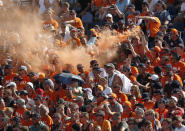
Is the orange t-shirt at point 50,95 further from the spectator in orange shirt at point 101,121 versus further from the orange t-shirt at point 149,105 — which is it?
the orange t-shirt at point 149,105

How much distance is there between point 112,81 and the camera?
41.7 feet

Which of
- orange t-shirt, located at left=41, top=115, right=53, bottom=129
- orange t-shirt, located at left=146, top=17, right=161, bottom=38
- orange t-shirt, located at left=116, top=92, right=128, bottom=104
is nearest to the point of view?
orange t-shirt, located at left=41, top=115, right=53, bottom=129

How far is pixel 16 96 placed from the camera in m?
12.6

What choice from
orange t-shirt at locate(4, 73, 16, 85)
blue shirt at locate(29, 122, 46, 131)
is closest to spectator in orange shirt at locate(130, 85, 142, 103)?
blue shirt at locate(29, 122, 46, 131)

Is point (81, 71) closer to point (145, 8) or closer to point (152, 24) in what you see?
point (152, 24)

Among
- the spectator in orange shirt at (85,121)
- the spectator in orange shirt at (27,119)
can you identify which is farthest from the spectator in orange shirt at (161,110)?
the spectator in orange shirt at (27,119)

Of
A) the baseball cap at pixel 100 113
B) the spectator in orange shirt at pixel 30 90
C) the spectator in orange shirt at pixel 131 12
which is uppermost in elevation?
the spectator in orange shirt at pixel 131 12

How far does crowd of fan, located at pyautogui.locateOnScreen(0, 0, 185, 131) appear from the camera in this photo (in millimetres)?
10891

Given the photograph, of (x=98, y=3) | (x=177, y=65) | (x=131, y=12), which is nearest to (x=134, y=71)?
(x=177, y=65)

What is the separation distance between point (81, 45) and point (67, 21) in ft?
5.22

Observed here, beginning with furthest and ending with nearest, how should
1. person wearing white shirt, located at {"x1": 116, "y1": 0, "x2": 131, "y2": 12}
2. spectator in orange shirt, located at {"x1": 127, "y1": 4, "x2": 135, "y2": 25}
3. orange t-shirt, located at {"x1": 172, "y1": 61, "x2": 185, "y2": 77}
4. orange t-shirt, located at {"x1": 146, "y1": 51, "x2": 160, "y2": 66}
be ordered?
person wearing white shirt, located at {"x1": 116, "y1": 0, "x2": 131, "y2": 12}
spectator in orange shirt, located at {"x1": 127, "y1": 4, "x2": 135, "y2": 25}
orange t-shirt, located at {"x1": 146, "y1": 51, "x2": 160, "y2": 66}
orange t-shirt, located at {"x1": 172, "y1": 61, "x2": 185, "y2": 77}

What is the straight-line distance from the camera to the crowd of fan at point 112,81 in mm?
10891

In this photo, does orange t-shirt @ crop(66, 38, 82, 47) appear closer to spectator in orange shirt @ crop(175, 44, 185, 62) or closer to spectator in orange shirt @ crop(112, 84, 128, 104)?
spectator in orange shirt @ crop(175, 44, 185, 62)

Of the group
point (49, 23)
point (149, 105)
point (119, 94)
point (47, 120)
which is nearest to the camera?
point (47, 120)
